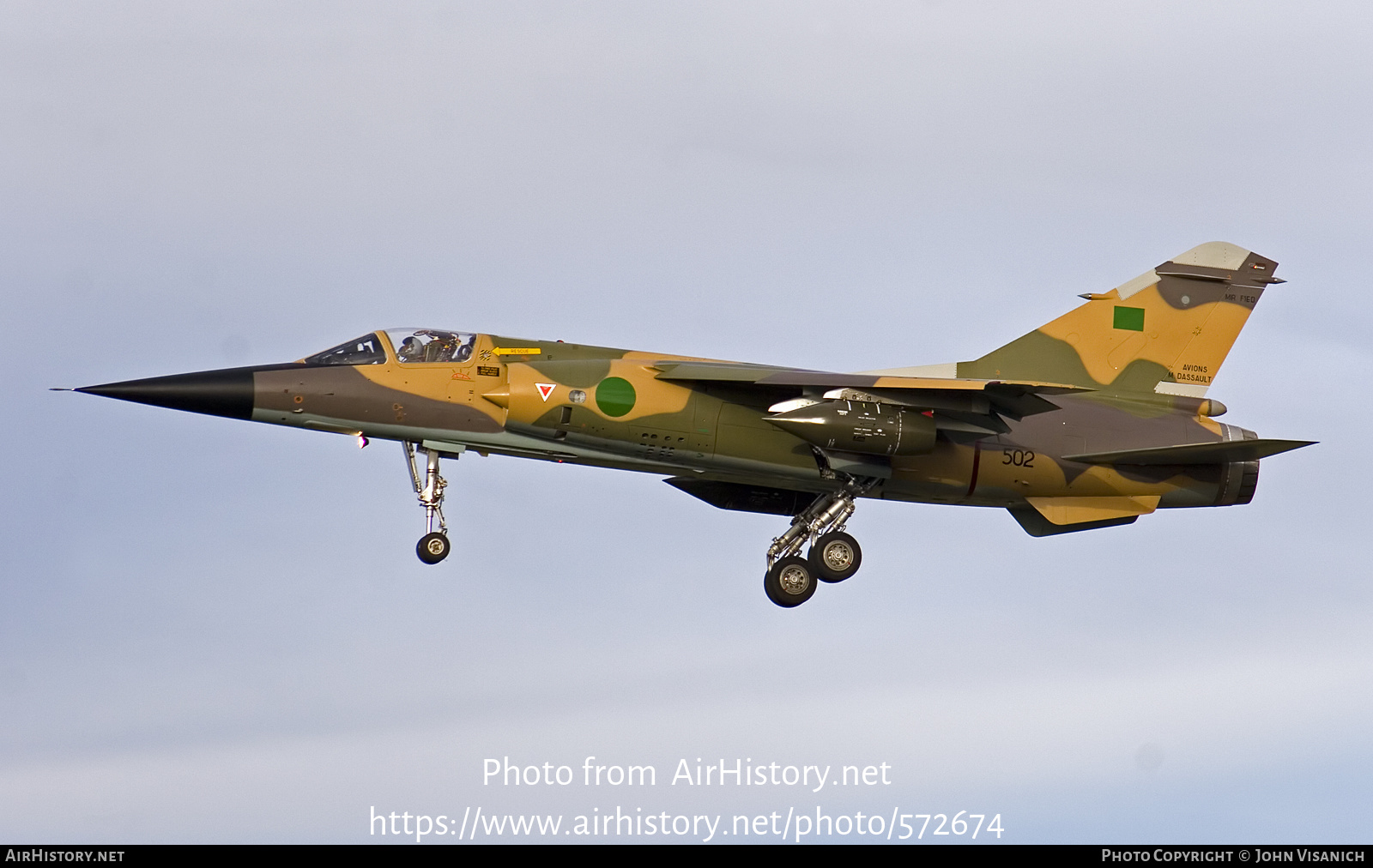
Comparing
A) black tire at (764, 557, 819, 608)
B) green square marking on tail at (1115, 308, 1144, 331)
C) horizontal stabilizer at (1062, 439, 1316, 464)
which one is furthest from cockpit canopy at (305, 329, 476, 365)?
green square marking on tail at (1115, 308, 1144, 331)

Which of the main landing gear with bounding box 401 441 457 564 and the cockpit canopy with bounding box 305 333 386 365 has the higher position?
the cockpit canopy with bounding box 305 333 386 365

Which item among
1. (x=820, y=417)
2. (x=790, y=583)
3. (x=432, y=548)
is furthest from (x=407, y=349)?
(x=790, y=583)

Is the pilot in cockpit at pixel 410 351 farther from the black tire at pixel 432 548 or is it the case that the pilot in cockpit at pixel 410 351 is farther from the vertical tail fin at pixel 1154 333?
the vertical tail fin at pixel 1154 333

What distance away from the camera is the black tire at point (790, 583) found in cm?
2294

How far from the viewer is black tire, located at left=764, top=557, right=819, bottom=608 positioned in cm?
2294

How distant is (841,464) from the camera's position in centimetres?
2209

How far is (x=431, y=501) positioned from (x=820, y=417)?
4951mm

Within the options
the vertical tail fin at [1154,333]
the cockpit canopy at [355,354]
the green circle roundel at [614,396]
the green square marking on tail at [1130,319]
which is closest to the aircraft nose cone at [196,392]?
the cockpit canopy at [355,354]

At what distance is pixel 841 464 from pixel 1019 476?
2461mm

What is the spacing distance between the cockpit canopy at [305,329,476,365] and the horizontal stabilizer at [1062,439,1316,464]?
7.93 meters

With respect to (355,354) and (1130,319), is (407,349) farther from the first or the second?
(1130,319)

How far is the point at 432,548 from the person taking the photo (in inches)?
842

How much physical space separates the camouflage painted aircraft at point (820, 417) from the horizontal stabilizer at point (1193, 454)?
3cm

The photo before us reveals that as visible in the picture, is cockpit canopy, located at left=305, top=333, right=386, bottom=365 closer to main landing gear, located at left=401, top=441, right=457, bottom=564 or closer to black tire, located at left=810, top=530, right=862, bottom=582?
main landing gear, located at left=401, top=441, right=457, bottom=564
